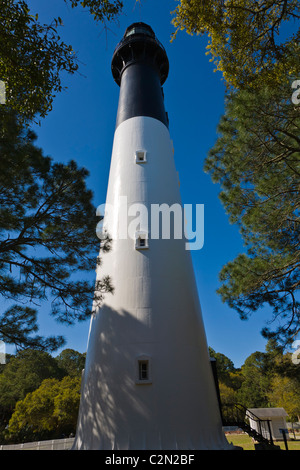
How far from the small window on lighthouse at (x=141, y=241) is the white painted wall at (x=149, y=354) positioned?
147 mm

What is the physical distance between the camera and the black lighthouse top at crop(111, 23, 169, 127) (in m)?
13.4

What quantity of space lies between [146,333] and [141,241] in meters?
3.19

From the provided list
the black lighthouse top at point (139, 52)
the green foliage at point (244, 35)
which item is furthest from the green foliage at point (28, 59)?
the black lighthouse top at point (139, 52)

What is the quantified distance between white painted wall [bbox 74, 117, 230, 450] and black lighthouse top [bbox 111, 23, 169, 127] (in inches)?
177

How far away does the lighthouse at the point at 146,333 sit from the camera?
700cm

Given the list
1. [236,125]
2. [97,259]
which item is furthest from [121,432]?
[236,125]

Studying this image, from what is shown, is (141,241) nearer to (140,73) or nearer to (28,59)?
(28,59)

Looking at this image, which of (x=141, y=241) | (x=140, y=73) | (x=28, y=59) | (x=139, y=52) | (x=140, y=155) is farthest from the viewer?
(x=139, y=52)

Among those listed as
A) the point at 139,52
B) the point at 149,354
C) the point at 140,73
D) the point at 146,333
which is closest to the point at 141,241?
the point at 146,333

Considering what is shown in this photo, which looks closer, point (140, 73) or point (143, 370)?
point (143, 370)

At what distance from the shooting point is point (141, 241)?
9867 millimetres

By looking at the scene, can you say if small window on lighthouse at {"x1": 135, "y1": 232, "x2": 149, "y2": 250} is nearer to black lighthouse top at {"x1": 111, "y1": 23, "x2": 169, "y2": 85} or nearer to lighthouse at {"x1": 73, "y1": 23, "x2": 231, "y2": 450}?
lighthouse at {"x1": 73, "y1": 23, "x2": 231, "y2": 450}

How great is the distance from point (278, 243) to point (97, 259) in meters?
5.46

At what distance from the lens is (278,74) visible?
22.0 feet
